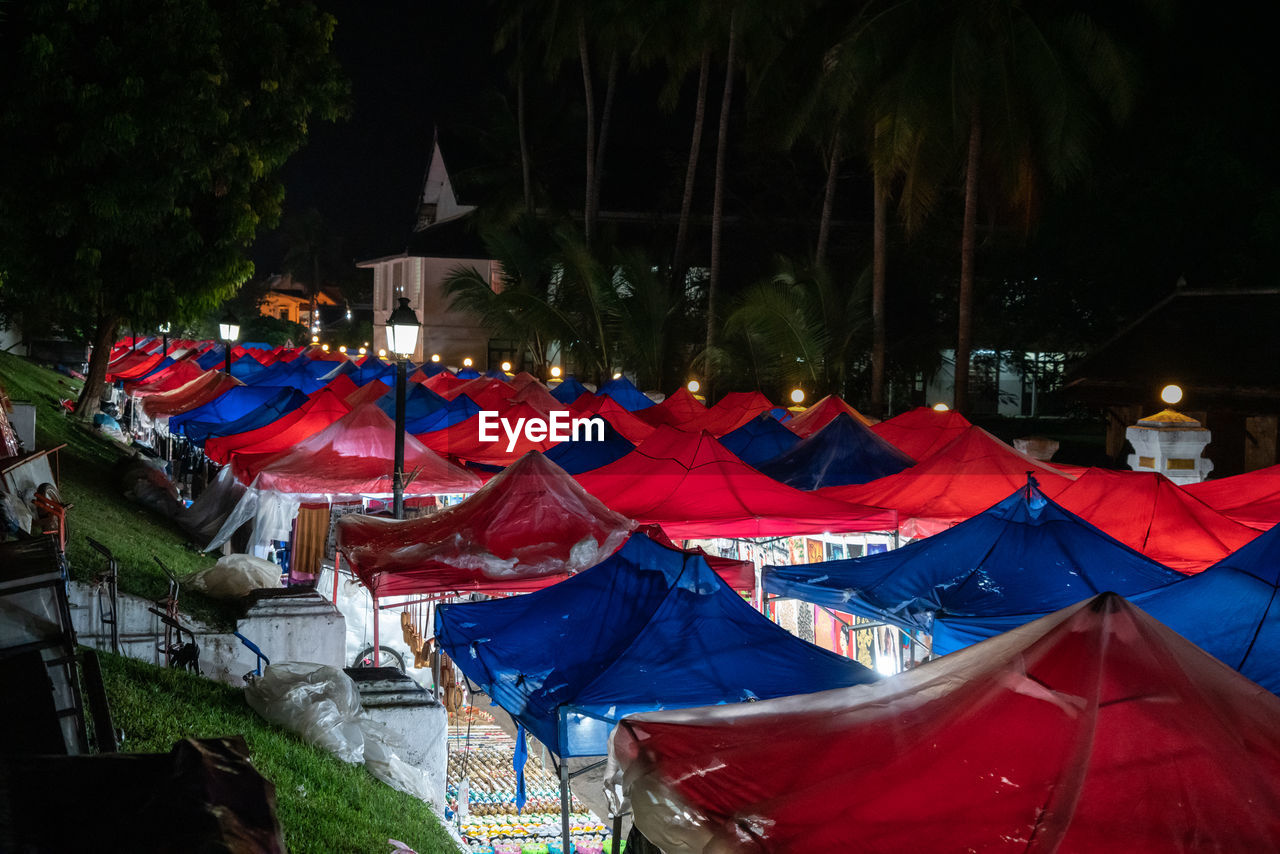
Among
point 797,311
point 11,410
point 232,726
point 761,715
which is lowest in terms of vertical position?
point 232,726

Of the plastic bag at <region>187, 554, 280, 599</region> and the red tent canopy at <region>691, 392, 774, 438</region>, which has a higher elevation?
the red tent canopy at <region>691, 392, 774, 438</region>

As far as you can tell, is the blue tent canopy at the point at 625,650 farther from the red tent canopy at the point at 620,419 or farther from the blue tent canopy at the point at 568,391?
the blue tent canopy at the point at 568,391

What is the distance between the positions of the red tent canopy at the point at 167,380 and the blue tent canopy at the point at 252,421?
22.3ft

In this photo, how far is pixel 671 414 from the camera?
72.1 ft

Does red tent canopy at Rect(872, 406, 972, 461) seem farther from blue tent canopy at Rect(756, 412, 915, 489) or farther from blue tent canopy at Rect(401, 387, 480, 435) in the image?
blue tent canopy at Rect(401, 387, 480, 435)

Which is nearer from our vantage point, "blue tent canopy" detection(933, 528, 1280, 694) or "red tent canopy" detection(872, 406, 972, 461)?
"blue tent canopy" detection(933, 528, 1280, 694)

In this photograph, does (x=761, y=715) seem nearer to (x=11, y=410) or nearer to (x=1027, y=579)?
(x=1027, y=579)

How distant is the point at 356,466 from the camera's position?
50.9 ft

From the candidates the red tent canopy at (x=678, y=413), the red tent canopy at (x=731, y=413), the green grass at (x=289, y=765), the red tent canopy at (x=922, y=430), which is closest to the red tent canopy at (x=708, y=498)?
the red tent canopy at (x=922, y=430)

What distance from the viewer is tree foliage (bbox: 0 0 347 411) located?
49.7 ft

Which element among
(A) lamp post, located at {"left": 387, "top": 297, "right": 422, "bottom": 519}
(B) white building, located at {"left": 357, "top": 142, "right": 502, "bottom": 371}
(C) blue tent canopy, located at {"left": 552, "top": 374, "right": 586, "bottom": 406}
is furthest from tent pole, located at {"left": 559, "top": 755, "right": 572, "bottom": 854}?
(B) white building, located at {"left": 357, "top": 142, "right": 502, "bottom": 371}

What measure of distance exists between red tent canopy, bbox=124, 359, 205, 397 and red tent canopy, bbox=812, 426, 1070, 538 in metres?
19.9

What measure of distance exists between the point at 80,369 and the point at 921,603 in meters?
40.9

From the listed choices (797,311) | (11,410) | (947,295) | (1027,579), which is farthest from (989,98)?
(11,410)
